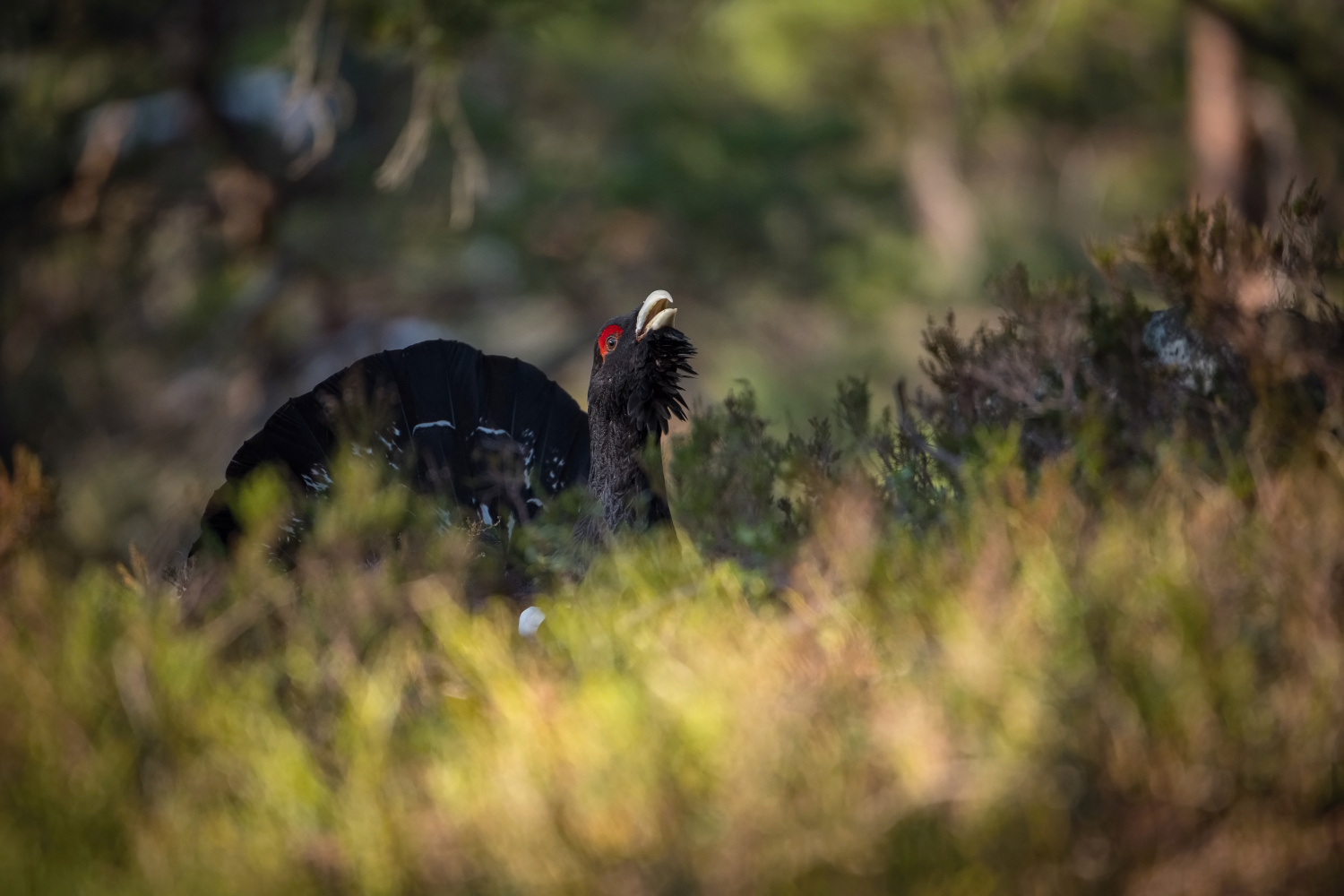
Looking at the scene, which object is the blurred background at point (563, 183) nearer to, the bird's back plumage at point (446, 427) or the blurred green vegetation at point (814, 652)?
the bird's back plumage at point (446, 427)

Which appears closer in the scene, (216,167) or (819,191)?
(216,167)

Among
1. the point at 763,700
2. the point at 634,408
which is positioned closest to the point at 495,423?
the point at 634,408

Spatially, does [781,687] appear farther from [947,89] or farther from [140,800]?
[947,89]

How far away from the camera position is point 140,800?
2.39 metres

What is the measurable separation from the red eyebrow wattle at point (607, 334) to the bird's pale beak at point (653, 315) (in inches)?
3.8

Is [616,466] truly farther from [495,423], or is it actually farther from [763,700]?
[763,700]

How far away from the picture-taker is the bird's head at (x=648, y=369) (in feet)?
14.1

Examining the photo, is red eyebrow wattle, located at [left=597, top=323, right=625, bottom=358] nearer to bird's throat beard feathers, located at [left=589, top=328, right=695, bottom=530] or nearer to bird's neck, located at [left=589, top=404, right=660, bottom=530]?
bird's throat beard feathers, located at [left=589, top=328, right=695, bottom=530]

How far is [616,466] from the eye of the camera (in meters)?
4.34

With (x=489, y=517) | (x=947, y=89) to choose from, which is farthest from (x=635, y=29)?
(x=489, y=517)

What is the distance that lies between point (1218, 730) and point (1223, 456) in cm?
96

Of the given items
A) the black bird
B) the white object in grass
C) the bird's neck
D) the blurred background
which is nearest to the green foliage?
the white object in grass

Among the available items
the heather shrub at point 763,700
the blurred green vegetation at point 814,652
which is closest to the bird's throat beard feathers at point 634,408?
the blurred green vegetation at point 814,652

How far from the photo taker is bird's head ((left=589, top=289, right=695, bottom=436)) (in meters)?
4.30
